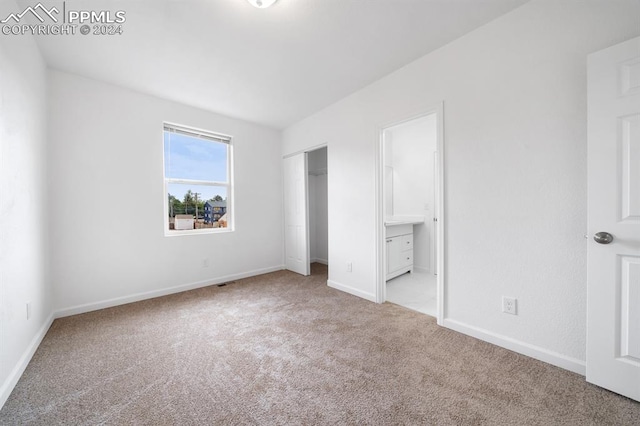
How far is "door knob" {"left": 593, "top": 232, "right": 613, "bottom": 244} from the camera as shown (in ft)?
4.55

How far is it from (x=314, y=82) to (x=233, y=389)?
2.93 m

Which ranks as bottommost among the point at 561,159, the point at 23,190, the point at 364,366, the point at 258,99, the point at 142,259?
the point at 364,366

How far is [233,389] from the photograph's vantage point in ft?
4.89

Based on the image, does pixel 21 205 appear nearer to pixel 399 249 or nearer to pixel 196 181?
pixel 196 181

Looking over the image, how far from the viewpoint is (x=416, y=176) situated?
4379mm

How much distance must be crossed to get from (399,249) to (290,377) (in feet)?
8.71

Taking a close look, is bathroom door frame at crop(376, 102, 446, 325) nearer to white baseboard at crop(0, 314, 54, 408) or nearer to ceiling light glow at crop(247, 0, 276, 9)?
ceiling light glow at crop(247, 0, 276, 9)

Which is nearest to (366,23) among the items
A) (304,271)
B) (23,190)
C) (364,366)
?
(364,366)

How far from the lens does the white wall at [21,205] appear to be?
58.5 inches

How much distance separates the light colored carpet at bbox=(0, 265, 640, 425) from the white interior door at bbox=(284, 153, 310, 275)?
1682 millimetres

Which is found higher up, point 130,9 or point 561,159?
point 130,9

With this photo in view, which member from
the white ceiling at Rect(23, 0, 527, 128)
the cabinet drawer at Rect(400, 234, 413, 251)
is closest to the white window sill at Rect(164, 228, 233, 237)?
the white ceiling at Rect(23, 0, 527, 128)

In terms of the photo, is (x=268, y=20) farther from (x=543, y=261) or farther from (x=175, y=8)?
(x=543, y=261)

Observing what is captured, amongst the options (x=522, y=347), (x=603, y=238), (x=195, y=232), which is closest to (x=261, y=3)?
(x=603, y=238)
